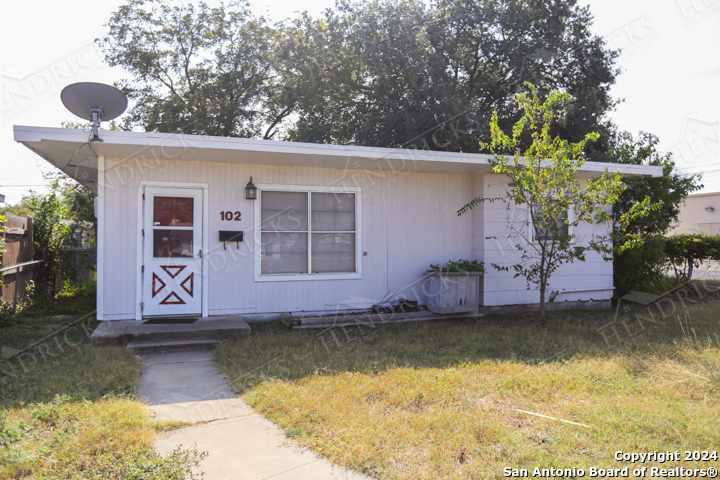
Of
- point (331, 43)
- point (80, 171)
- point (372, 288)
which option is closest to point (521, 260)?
point (372, 288)

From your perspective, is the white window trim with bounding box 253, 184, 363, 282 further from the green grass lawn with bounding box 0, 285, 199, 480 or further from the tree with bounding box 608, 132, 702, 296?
→ the tree with bounding box 608, 132, 702, 296

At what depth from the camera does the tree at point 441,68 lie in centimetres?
1455

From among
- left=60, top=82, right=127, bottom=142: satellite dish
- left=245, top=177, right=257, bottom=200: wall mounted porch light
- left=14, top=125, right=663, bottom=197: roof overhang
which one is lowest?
left=245, top=177, right=257, bottom=200: wall mounted porch light

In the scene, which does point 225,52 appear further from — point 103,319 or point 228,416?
point 228,416

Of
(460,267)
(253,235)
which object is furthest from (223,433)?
(460,267)

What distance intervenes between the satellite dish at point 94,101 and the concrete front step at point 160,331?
2.21m

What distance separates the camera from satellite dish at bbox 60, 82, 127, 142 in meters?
5.56

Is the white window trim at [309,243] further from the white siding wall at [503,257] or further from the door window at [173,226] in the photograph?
the white siding wall at [503,257]

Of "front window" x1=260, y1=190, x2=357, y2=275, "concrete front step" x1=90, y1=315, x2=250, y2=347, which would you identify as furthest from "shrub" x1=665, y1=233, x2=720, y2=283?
"concrete front step" x1=90, y1=315, x2=250, y2=347

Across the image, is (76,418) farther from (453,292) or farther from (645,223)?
(645,223)

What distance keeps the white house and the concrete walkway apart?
83.3 inches

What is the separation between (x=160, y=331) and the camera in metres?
5.80

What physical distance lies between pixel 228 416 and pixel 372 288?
4.24 meters

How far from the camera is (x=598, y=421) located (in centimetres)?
334
